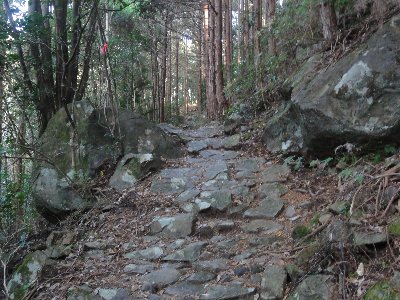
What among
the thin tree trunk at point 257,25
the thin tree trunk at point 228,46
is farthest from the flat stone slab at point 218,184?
the thin tree trunk at point 228,46

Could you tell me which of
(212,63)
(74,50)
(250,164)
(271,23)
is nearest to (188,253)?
(250,164)

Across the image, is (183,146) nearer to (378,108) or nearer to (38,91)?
(38,91)

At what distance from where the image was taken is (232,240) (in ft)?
14.5

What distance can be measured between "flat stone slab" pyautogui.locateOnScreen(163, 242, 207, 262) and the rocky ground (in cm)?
2

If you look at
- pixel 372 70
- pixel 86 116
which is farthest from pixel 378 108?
pixel 86 116

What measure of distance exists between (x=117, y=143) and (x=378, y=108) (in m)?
4.18

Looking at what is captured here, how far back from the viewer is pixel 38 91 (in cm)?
773

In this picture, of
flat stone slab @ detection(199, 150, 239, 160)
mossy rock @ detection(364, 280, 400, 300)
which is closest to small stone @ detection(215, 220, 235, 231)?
mossy rock @ detection(364, 280, 400, 300)

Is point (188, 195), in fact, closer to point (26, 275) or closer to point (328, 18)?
point (26, 275)

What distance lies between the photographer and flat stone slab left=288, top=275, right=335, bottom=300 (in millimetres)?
2850

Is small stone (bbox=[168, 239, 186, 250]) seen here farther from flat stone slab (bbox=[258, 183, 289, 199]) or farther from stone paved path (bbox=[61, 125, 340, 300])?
flat stone slab (bbox=[258, 183, 289, 199])

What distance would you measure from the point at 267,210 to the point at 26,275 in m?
2.87

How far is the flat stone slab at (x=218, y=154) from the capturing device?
7.13 metres

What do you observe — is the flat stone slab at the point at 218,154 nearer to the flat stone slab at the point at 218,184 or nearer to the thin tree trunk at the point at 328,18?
the flat stone slab at the point at 218,184
